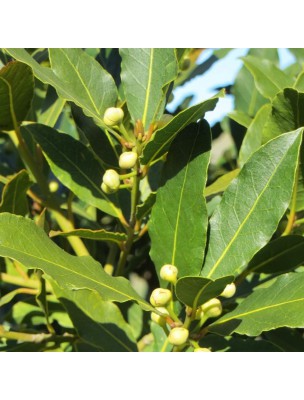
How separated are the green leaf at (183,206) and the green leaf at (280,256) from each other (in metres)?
0.17

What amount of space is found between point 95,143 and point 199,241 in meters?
0.31

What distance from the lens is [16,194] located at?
1248mm

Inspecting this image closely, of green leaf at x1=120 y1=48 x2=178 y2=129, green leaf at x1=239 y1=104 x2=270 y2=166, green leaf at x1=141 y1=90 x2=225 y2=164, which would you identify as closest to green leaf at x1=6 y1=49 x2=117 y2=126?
green leaf at x1=120 y1=48 x2=178 y2=129

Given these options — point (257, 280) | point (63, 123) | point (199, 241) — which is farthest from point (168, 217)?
point (63, 123)

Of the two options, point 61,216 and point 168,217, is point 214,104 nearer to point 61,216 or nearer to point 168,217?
point 168,217

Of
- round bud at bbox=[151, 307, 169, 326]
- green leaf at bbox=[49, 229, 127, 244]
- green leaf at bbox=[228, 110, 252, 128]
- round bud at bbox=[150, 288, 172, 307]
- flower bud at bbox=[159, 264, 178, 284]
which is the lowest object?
round bud at bbox=[151, 307, 169, 326]

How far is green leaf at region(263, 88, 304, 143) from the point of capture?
1091 millimetres

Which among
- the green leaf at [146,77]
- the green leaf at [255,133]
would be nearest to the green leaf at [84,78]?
the green leaf at [146,77]

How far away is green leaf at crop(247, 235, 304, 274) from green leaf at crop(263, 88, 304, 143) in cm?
19

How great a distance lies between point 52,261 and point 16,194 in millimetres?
291

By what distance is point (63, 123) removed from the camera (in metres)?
1.76

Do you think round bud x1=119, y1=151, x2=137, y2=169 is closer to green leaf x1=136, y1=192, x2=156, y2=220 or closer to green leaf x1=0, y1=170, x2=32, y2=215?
green leaf x1=136, y1=192, x2=156, y2=220

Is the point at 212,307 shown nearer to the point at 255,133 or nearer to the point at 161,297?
the point at 161,297

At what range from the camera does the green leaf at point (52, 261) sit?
967 mm
